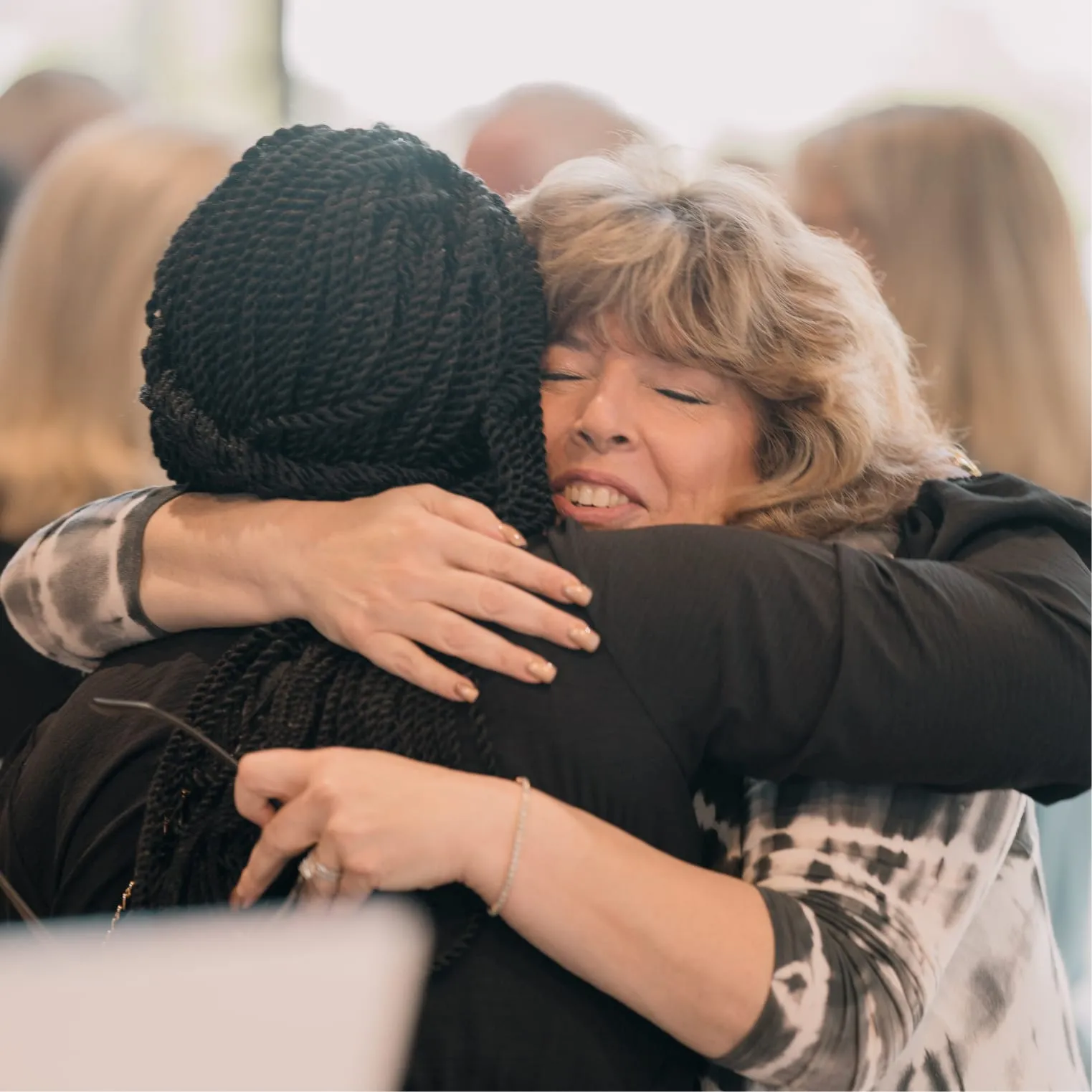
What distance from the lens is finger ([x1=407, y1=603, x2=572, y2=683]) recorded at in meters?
0.66

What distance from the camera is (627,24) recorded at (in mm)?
1328

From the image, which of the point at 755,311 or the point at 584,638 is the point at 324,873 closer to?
the point at 584,638

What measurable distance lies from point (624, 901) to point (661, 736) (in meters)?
0.09

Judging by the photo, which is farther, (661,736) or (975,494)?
(975,494)

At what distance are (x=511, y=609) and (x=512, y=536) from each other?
2.5 inches

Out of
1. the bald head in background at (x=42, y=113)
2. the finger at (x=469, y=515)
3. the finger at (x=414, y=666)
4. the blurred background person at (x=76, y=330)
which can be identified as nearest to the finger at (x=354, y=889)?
the finger at (x=414, y=666)

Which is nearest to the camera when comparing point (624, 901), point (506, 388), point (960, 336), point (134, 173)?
point (624, 901)

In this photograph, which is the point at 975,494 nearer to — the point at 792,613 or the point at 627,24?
the point at 792,613

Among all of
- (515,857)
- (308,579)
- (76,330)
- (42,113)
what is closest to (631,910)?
(515,857)

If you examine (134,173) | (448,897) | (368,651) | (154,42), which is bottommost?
(448,897)

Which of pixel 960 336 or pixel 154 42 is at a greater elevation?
pixel 154 42

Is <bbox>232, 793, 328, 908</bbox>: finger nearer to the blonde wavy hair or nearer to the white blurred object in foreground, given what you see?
the white blurred object in foreground

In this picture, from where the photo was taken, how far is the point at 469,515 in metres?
0.74

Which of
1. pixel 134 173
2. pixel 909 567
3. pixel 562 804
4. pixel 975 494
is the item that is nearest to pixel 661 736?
pixel 562 804
